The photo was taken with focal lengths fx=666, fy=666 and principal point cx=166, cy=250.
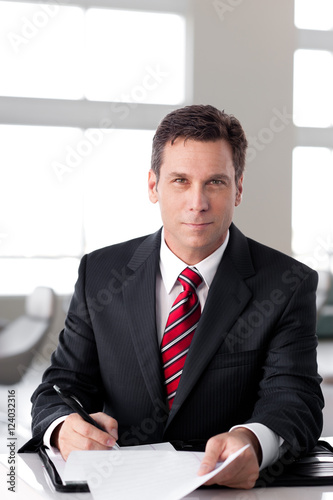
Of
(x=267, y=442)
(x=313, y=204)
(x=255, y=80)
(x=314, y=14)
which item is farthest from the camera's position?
(x=314, y=14)

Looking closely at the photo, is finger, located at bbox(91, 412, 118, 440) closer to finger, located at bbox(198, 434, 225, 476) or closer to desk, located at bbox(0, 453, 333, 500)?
desk, located at bbox(0, 453, 333, 500)

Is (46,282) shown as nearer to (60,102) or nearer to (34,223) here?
(34,223)

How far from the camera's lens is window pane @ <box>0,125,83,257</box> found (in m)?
4.04

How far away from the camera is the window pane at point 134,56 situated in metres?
4.18

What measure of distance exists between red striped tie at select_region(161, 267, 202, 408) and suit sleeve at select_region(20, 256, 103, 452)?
0.21 m

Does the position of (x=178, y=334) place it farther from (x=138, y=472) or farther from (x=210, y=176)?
(x=138, y=472)

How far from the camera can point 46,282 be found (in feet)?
13.5

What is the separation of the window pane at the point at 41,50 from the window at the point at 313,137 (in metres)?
1.45

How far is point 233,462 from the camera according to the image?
121 centimetres

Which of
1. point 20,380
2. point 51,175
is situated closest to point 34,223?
point 51,175

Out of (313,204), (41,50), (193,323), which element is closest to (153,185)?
(193,323)

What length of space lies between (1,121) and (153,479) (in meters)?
3.27

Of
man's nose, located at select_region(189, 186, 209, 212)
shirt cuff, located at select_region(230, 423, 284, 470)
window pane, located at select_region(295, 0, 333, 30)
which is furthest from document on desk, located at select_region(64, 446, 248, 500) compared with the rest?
window pane, located at select_region(295, 0, 333, 30)

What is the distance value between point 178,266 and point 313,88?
10.1ft
